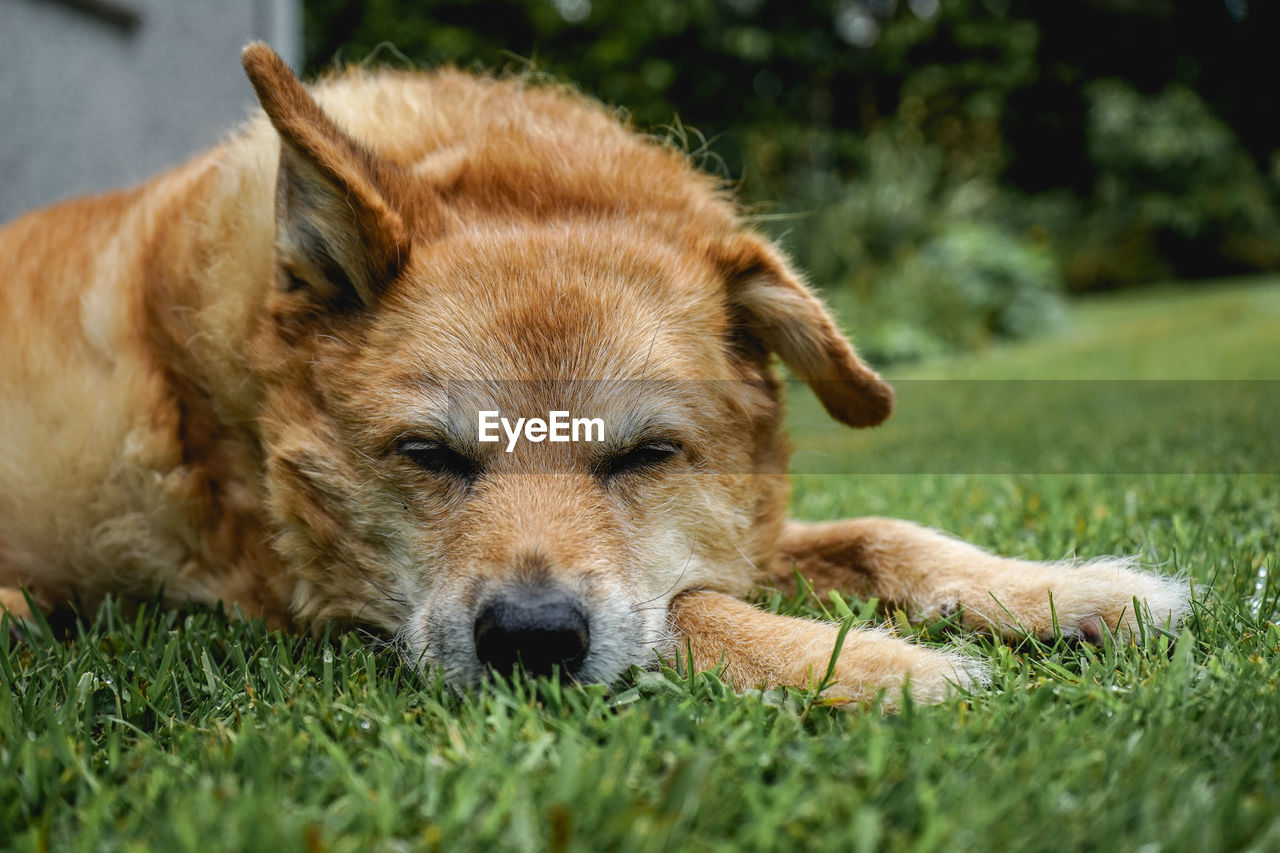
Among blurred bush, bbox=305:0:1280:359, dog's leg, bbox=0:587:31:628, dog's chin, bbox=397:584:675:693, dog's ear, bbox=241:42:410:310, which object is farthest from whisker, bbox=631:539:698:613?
blurred bush, bbox=305:0:1280:359

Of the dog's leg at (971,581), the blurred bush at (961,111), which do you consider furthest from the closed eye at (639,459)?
the blurred bush at (961,111)

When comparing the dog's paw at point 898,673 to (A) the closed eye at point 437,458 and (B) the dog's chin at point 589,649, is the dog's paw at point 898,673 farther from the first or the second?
(A) the closed eye at point 437,458

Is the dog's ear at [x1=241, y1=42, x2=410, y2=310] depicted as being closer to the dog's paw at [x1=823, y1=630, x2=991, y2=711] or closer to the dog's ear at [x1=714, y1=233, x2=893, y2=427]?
the dog's ear at [x1=714, y1=233, x2=893, y2=427]

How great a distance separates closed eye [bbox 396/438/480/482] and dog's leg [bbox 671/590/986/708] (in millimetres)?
644

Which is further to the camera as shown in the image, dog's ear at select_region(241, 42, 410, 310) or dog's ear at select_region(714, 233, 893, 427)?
dog's ear at select_region(714, 233, 893, 427)

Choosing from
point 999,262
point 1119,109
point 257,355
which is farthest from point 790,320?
point 1119,109

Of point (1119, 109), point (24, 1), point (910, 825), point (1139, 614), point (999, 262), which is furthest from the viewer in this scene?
point (1119, 109)

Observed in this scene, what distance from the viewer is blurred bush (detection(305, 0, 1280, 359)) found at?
1394cm

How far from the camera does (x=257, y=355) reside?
257 cm

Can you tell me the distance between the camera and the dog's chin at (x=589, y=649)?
206cm

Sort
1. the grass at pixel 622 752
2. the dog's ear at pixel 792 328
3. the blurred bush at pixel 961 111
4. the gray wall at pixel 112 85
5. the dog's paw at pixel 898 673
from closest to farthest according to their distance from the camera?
the grass at pixel 622 752, the dog's paw at pixel 898 673, the dog's ear at pixel 792 328, the gray wall at pixel 112 85, the blurred bush at pixel 961 111

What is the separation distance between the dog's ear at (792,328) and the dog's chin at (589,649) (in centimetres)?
98

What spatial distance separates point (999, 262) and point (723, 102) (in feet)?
A: 22.4

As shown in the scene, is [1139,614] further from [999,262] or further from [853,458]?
[999,262]
